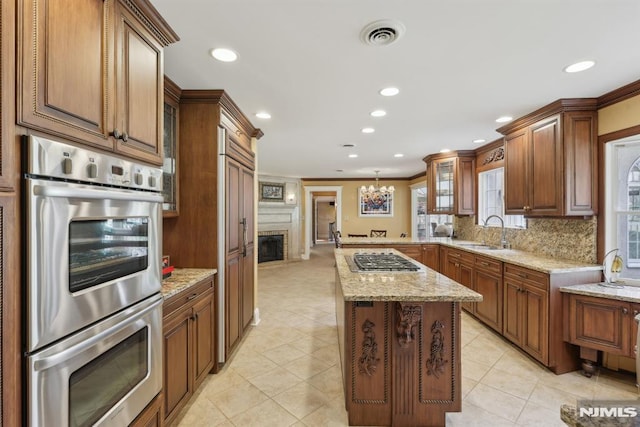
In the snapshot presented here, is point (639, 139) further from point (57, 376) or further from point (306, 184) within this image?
point (306, 184)

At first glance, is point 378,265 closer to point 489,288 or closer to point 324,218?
point 489,288

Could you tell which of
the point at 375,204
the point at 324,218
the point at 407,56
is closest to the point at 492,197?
the point at 407,56

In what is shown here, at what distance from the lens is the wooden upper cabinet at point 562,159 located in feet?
8.73

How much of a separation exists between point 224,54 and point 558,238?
3.63m

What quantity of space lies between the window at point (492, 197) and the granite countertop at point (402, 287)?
2686 millimetres

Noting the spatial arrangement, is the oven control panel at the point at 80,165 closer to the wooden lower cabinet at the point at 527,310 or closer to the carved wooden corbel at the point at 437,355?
the carved wooden corbel at the point at 437,355

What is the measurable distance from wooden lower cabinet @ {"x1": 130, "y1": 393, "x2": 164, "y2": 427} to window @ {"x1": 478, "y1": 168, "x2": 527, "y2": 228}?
14.2 feet

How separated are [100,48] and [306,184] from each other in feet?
26.0

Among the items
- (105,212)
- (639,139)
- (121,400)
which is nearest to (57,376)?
(121,400)

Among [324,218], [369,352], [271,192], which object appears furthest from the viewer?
[324,218]

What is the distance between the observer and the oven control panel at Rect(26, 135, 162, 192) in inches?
34.0

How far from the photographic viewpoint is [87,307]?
1.01m

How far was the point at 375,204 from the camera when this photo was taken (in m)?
8.77

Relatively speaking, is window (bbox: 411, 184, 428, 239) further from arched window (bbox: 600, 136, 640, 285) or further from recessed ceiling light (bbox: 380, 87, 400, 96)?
recessed ceiling light (bbox: 380, 87, 400, 96)
